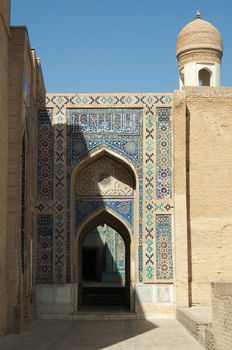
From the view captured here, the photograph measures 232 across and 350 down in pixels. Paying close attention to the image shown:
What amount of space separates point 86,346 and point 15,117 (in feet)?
12.3

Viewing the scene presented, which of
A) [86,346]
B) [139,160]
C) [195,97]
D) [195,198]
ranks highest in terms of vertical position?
[195,97]

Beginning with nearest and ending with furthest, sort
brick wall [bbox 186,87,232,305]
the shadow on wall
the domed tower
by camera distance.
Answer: the shadow on wall
brick wall [bbox 186,87,232,305]
the domed tower

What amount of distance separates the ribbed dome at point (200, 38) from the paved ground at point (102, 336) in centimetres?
712

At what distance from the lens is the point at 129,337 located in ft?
31.6

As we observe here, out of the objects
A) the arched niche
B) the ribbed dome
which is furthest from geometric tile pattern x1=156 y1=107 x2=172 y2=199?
the ribbed dome

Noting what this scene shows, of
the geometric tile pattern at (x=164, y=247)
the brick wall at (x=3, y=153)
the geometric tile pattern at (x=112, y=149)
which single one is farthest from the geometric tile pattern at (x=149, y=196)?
the brick wall at (x=3, y=153)

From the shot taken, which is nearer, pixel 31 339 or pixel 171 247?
pixel 31 339

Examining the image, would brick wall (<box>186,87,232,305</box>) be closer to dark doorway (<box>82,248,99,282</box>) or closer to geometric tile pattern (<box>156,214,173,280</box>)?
geometric tile pattern (<box>156,214,173,280</box>)

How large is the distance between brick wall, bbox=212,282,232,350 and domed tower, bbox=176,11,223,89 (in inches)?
323

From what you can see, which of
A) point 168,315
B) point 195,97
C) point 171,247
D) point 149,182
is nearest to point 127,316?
point 168,315

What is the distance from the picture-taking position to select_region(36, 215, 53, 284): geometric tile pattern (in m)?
12.3

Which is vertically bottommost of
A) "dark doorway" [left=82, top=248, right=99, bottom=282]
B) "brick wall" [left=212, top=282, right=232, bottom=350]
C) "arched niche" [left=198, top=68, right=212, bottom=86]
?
"brick wall" [left=212, top=282, right=232, bottom=350]

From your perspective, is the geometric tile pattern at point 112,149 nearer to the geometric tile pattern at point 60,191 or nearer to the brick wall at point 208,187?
the geometric tile pattern at point 60,191

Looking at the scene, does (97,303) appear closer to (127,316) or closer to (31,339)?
(127,316)
